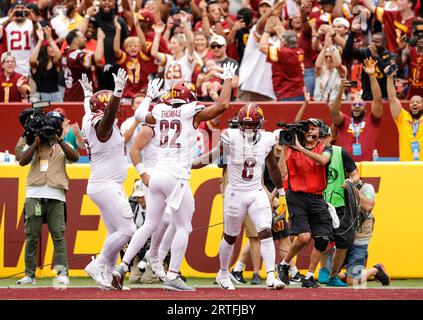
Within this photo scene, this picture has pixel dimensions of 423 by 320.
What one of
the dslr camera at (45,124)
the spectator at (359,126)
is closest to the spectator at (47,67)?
the dslr camera at (45,124)

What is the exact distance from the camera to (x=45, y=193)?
1371cm

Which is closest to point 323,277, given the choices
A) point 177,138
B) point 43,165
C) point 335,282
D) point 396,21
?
point 335,282

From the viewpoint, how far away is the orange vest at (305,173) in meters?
13.3

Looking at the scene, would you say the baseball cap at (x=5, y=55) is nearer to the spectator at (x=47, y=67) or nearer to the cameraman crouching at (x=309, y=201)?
the spectator at (x=47, y=67)

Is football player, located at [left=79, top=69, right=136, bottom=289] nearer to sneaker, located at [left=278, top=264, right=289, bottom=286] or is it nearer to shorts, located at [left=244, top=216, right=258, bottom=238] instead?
sneaker, located at [left=278, top=264, right=289, bottom=286]

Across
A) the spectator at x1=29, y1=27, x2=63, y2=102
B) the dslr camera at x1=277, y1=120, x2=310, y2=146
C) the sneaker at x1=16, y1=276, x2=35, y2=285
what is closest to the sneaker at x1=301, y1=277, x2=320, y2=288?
the dslr camera at x1=277, y1=120, x2=310, y2=146

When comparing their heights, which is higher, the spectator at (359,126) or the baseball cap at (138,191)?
the spectator at (359,126)

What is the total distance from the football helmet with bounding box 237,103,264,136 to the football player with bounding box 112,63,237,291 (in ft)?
1.87

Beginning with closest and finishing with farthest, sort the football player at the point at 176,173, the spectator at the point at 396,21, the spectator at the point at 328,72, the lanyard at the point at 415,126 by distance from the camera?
the football player at the point at 176,173
the lanyard at the point at 415,126
the spectator at the point at 328,72
the spectator at the point at 396,21

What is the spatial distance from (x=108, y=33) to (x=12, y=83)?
1730mm

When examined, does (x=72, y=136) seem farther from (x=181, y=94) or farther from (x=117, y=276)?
(x=117, y=276)

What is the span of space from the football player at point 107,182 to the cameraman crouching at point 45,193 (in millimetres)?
1261

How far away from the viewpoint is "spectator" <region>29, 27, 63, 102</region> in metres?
18.0
